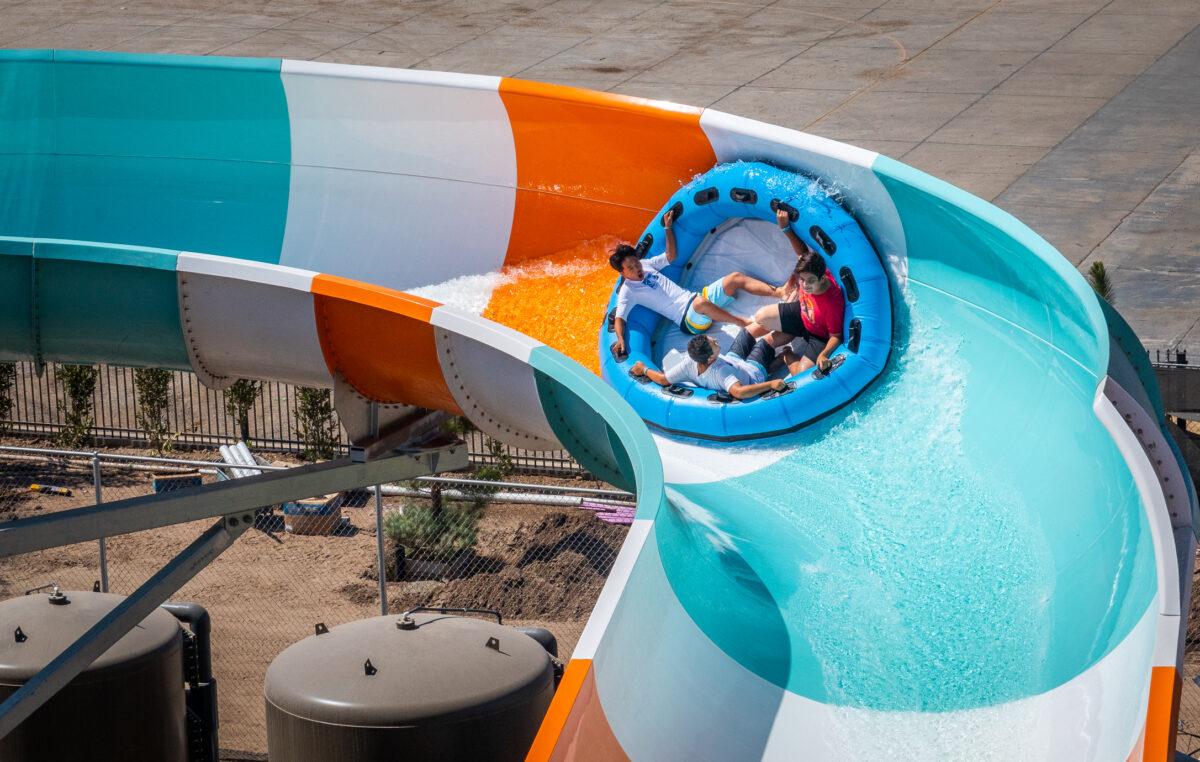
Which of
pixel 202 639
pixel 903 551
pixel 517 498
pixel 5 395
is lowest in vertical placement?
pixel 5 395

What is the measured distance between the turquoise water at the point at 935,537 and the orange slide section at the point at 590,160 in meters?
1.61

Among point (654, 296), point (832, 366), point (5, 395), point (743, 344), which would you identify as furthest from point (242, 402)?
point (832, 366)

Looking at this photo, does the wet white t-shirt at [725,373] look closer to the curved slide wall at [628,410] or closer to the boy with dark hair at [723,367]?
the boy with dark hair at [723,367]

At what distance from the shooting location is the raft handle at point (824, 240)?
822cm

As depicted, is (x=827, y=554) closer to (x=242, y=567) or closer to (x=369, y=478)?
(x=369, y=478)

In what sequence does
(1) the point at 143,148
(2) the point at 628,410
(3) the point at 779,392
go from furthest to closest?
(1) the point at 143,148 → (3) the point at 779,392 → (2) the point at 628,410

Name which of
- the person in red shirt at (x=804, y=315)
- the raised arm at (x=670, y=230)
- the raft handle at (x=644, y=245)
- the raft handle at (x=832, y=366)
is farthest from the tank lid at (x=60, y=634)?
the raft handle at (x=832, y=366)

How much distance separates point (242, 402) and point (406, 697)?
744cm

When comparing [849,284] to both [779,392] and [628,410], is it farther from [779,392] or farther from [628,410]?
[628,410]

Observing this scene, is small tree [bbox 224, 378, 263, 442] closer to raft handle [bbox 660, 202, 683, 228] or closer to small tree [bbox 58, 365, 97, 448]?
small tree [bbox 58, 365, 97, 448]

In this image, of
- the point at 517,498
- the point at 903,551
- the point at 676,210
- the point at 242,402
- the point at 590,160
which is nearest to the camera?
the point at 903,551

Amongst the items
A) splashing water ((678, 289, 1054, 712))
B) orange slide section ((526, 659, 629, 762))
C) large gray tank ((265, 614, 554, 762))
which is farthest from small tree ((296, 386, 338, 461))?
orange slide section ((526, 659, 629, 762))

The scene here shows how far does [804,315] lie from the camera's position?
837cm

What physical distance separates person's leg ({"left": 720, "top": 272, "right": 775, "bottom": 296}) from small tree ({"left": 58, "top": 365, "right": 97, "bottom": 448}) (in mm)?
8337
